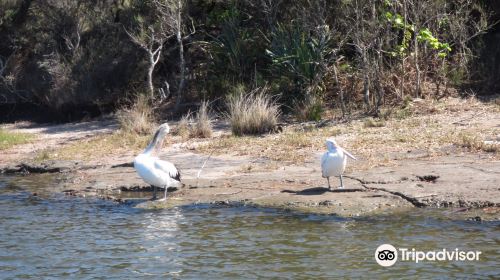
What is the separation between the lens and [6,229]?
1019 cm

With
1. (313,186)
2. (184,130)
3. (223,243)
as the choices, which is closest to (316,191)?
(313,186)

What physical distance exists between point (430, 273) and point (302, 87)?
35.8 ft

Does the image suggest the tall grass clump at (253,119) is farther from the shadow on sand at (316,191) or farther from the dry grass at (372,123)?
the shadow on sand at (316,191)

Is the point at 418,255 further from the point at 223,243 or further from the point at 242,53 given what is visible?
the point at 242,53

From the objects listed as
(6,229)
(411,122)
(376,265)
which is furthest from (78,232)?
(411,122)

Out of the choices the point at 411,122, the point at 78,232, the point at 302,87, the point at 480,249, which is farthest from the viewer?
the point at 302,87

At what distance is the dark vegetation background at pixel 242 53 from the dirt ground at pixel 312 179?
273 cm

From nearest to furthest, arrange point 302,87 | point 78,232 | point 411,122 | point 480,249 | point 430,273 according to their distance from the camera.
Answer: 1. point 430,273
2. point 480,249
3. point 78,232
4. point 411,122
5. point 302,87

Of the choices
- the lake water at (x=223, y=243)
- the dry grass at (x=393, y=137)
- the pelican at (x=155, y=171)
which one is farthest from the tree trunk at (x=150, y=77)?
the lake water at (x=223, y=243)

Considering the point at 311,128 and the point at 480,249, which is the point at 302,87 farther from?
the point at 480,249

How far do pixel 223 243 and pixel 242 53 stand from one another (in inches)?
447

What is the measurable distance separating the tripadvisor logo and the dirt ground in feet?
4.69

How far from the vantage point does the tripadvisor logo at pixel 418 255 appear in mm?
8117

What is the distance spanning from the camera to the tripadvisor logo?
812 cm
